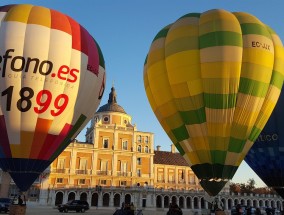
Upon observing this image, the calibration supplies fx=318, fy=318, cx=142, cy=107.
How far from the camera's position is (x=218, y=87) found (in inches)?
582

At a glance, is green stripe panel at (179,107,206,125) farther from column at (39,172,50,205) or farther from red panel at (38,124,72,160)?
column at (39,172,50,205)

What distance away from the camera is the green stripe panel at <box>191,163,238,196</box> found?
47.1ft

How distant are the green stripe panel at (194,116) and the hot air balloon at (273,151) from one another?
251 inches

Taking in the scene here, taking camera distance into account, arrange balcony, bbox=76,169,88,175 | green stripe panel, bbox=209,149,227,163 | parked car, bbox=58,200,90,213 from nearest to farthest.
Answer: green stripe panel, bbox=209,149,227,163
parked car, bbox=58,200,90,213
balcony, bbox=76,169,88,175

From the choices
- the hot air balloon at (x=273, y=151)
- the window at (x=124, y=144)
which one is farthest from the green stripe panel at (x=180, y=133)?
the window at (x=124, y=144)

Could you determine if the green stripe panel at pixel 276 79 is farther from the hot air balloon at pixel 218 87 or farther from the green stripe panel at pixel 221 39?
the green stripe panel at pixel 221 39

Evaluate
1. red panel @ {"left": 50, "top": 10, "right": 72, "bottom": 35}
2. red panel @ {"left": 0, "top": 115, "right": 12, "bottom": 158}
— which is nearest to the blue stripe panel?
red panel @ {"left": 0, "top": 115, "right": 12, "bottom": 158}

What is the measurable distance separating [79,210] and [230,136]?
2288 centimetres

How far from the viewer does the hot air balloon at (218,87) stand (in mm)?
14781

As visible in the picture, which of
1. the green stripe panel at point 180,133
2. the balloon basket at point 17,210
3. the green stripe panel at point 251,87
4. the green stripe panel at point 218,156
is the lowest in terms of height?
the balloon basket at point 17,210

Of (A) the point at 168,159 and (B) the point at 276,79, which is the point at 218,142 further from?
(A) the point at 168,159

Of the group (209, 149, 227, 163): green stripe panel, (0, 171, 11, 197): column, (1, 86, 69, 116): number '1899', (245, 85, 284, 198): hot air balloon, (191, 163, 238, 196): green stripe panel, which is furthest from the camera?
(0, 171, 11, 197): column

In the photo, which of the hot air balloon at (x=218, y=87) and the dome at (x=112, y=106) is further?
the dome at (x=112, y=106)

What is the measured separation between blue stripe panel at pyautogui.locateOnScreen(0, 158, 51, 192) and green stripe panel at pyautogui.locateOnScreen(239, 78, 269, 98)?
32.5ft
